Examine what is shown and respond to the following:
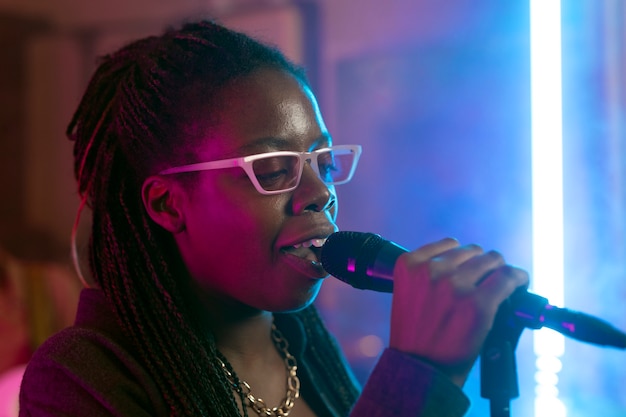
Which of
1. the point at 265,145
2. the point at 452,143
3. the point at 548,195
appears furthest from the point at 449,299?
the point at 452,143

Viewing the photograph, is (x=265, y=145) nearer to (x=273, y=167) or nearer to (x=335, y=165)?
(x=273, y=167)

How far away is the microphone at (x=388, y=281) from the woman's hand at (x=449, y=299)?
3cm

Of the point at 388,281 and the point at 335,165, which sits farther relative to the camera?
the point at 335,165

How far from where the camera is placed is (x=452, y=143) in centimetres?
227

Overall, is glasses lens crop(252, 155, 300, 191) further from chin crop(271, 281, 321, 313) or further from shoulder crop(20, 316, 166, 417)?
shoulder crop(20, 316, 166, 417)

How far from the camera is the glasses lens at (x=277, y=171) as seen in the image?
1.00m

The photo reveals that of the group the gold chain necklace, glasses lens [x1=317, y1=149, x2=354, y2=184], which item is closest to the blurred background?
the gold chain necklace

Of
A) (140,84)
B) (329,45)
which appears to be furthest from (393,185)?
(140,84)

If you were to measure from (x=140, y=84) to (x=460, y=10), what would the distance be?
1475 millimetres

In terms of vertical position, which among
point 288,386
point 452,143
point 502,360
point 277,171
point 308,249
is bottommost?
point 288,386

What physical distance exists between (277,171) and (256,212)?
0.07m

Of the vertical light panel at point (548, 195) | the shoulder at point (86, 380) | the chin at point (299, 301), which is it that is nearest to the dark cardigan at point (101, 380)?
the shoulder at point (86, 380)

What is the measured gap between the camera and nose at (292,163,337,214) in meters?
1.01

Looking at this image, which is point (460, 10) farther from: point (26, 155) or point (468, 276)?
point (26, 155)
